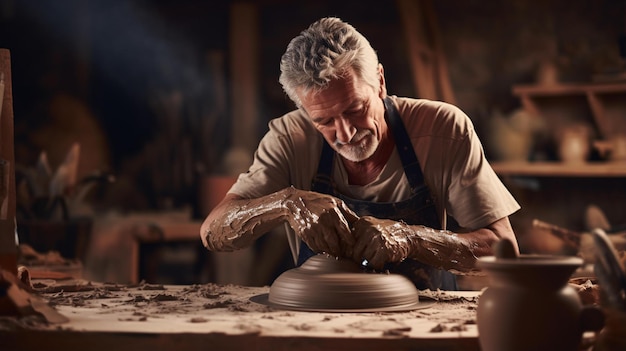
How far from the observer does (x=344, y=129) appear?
12.3 feet

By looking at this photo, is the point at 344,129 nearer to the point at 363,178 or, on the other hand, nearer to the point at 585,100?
the point at 363,178

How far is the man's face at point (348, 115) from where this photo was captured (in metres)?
3.72

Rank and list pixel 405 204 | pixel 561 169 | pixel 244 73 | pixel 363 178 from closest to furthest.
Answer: pixel 405 204
pixel 363 178
pixel 561 169
pixel 244 73

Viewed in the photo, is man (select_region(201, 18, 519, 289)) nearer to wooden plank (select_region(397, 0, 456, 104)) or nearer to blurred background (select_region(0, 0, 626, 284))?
blurred background (select_region(0, 0, 626, 284))

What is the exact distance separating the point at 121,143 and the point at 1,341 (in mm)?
5499

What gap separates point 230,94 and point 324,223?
4.96 metres

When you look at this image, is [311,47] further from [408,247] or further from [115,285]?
[115,285]

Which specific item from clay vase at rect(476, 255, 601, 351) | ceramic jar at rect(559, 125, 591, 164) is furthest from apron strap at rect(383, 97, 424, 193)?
ceramic jar at rect(559, 125, 591, 164)

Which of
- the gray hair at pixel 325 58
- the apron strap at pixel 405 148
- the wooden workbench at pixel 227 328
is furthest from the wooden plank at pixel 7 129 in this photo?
the apron strap at pixel 405 148

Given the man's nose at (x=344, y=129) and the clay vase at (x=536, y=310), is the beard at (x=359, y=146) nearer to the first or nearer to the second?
the man's nose at (x=344, y=129)

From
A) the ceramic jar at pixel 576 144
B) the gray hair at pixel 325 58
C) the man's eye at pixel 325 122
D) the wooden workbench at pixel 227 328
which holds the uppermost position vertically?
the gray hair at pixel 325 58

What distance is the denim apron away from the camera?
395 cm

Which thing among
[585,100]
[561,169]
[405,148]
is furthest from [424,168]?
[585,100]

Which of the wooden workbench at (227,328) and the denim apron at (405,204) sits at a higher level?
the denim apron at (405,204)
